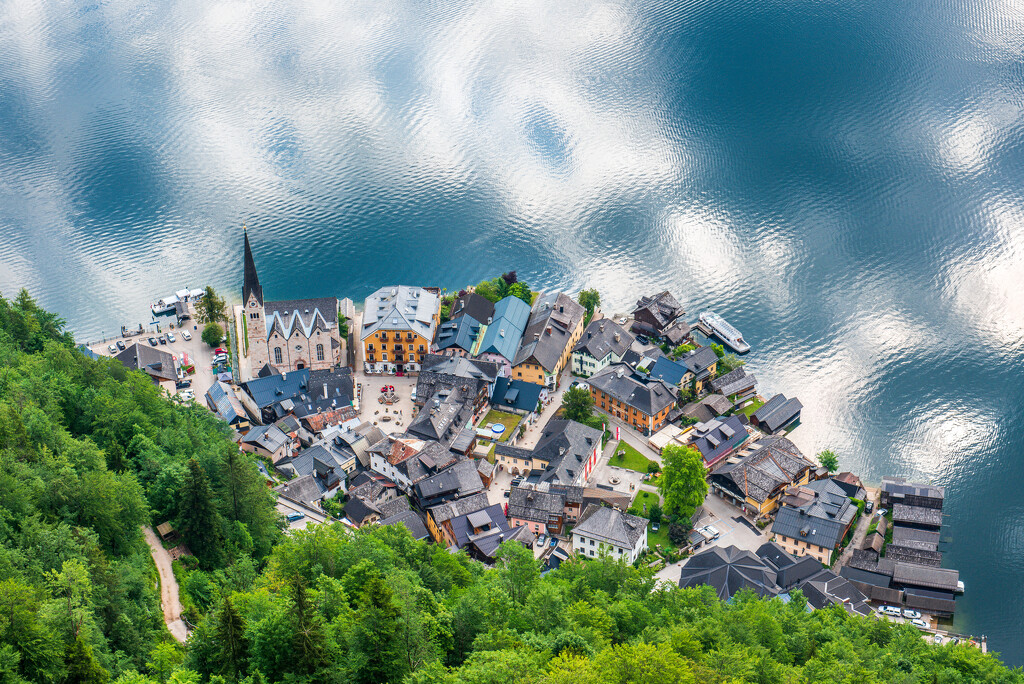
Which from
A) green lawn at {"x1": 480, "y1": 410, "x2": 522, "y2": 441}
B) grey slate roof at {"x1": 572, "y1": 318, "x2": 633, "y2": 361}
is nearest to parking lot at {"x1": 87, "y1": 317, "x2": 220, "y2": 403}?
green lawn at {"x1": 480, "y1": 410, "x2": 522, "y2": 441}

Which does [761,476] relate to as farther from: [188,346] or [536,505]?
[188,346]

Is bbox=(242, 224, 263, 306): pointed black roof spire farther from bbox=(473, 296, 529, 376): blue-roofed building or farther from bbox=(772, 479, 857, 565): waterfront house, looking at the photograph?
bbox=(772, 479, 857, 565): waterfront house

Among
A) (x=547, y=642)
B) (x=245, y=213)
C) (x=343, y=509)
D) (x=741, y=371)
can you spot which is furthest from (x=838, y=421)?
(x=245, y=213)

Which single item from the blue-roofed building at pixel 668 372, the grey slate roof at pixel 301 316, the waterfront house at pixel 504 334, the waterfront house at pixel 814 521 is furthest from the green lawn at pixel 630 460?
the grey slate roof at pixel 301 316

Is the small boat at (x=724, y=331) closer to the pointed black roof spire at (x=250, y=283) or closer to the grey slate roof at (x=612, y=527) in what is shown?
the grey slate roof at (x=612, y=527)

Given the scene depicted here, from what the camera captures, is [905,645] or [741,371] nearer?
[905,645]

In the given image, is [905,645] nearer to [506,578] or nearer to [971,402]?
[506,578]
